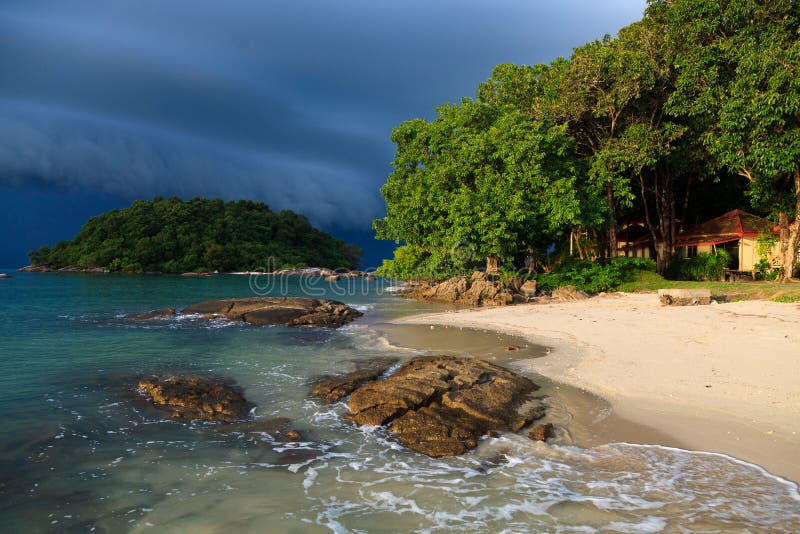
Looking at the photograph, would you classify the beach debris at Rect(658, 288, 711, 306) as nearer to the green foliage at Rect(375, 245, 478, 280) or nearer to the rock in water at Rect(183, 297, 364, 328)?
the green foliage at Rect(375, 245, 478, 280)

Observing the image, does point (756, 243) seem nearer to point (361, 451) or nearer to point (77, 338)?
point (361, 451)

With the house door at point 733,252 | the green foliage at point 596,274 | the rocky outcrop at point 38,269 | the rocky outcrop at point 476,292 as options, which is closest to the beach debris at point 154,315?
the rocky outcrop at point 476,292

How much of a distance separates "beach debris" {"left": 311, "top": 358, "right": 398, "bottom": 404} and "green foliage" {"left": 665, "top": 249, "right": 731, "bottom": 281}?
25.5 m

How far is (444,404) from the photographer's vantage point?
7.40m

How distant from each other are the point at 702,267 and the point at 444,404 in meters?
27.4

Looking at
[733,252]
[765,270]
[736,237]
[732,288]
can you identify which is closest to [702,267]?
[736,237]

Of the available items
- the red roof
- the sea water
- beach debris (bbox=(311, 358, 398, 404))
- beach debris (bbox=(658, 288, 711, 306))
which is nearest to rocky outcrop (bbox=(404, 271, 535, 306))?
beach debris (bbox=(658, 288, 711, 306))

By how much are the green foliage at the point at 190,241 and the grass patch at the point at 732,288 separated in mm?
75025

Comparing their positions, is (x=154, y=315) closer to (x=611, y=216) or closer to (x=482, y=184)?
(x=482, y=184)

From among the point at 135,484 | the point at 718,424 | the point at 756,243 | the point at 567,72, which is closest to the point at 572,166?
the point at 567,72

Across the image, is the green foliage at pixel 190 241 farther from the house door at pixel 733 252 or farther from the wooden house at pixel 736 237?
the house door at pixel 733 252

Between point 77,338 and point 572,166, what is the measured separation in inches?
948

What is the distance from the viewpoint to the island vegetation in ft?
68.3

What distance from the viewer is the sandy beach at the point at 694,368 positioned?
6188 millimetres
